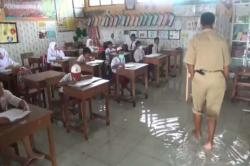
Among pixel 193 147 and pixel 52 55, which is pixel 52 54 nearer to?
pixel 52 55

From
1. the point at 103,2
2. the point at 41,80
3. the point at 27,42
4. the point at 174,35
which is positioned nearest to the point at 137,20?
the point at 174,35

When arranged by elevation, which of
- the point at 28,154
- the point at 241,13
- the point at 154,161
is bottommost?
the point at 154,161

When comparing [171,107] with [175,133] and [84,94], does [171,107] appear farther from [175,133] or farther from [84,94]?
[84,94]

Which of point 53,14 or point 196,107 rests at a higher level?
point 53,14

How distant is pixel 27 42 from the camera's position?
258 inches

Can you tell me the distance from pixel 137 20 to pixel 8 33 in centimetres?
395

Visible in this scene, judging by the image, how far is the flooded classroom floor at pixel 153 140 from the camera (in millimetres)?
2461

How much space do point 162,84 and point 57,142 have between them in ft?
10.9

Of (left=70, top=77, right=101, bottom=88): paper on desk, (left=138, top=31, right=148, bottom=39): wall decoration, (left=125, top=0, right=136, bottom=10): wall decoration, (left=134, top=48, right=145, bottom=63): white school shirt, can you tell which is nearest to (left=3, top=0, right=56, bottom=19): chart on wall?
(left=125, top=0, right=136, bottom=10): wall decoration

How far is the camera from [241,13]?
5.61 metres

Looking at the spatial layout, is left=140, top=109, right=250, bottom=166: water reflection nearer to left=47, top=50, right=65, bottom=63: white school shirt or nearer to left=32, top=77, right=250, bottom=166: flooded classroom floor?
left=32, top=77, right=250, bottom=166: flooded classroom floor

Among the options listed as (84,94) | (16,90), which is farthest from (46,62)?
(84,94)

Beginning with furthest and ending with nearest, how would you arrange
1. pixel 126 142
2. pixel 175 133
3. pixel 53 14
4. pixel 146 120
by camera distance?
pixel 53 14, pixel 146 120, pixel 175 133, pixel 126 142

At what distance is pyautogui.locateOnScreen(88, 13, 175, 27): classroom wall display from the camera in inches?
270
